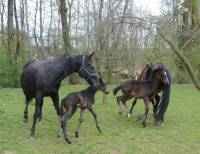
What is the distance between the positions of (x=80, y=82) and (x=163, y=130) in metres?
11.9

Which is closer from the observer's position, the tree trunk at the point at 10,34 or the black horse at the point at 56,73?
the black horse at the point at 56,73

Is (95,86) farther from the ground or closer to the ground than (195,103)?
farther from the ground

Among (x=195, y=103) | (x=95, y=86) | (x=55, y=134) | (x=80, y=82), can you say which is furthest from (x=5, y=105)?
(x=80, y=82)

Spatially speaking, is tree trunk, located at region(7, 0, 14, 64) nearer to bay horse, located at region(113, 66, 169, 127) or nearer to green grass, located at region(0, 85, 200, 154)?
green grass, located at region(0, 85, 200, 154)

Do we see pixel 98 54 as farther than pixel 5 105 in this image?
Yes

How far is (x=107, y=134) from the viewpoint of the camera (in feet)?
26.1

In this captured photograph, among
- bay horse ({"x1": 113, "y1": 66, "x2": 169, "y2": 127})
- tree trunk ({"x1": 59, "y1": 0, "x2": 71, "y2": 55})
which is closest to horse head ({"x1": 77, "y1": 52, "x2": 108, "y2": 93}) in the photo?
bay horse ({"x1": 113, "y1": 66, "x2": 169, "y2": 127})

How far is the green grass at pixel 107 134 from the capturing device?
693 centimetres

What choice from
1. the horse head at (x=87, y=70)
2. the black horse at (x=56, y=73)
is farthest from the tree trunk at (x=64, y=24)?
the horse head at (x=87, y=70)

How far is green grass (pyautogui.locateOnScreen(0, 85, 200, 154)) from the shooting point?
6.93 metres

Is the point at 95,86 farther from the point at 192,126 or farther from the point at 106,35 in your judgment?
the point at 106,35

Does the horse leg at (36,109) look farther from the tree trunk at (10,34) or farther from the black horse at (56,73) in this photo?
the tree trunk at (10,34)

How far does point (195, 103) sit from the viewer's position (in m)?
13.3

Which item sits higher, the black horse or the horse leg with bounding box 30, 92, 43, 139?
the black horse
